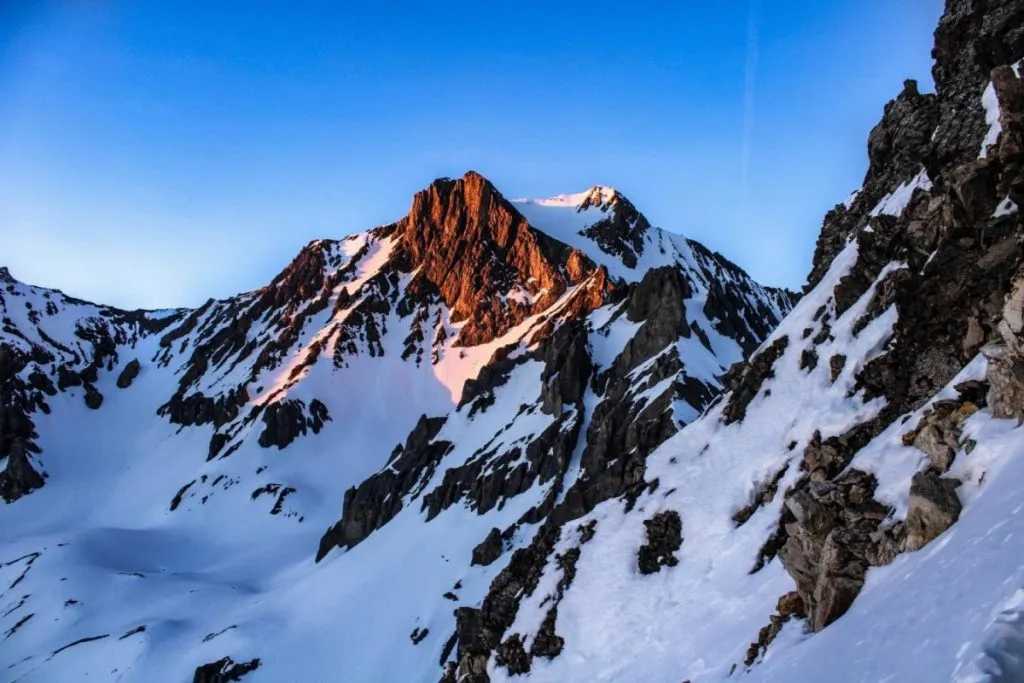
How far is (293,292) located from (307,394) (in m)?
47.1

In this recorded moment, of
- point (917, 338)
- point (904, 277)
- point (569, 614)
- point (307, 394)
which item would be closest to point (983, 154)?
point (904, 277)

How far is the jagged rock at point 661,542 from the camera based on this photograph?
1062 inches

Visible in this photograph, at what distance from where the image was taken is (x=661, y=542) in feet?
91.8

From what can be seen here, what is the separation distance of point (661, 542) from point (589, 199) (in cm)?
15202

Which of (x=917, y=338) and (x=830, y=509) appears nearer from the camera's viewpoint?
(x=830, y=509)

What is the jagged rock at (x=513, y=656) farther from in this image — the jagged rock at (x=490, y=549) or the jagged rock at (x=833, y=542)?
the jagged rock at (x=490, y=549)

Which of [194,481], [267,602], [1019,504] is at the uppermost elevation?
[194,481]

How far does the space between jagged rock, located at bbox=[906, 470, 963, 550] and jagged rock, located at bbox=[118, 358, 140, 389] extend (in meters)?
194

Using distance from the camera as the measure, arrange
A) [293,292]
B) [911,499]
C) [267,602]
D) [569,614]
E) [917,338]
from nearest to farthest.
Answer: [911,499], [917,338], [569,614], [267,602], [293,292]

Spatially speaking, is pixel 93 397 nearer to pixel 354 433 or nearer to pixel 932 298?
pixel 354 433

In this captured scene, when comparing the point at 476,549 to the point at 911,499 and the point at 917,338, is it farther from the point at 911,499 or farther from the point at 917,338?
the point at 911,499

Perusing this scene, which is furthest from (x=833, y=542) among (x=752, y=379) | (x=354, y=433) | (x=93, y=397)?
(x=93, y=397)

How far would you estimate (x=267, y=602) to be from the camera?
2832 inches

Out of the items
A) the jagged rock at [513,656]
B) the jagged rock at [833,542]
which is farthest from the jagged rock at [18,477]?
the jagged rock at [833,542]
